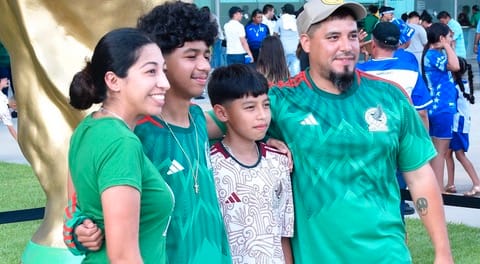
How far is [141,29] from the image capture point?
256 centimetres

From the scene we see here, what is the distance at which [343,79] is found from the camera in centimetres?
285

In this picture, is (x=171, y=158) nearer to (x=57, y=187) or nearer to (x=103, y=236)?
(x=103, y=236)

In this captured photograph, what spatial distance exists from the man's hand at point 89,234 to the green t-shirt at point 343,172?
821mm

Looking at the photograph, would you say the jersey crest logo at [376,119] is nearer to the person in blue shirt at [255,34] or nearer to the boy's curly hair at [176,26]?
the boy's curly hair at [176,26]

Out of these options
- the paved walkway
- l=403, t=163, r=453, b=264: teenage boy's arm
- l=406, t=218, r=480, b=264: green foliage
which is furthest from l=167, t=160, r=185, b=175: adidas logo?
the paved walkway

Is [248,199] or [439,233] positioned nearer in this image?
[248,199]

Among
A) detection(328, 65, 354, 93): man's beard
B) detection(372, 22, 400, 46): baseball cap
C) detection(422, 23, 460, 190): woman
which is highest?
detection(328, 65, 354, 93): man's beard

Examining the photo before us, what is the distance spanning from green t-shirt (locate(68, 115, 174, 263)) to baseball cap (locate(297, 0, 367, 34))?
88cm

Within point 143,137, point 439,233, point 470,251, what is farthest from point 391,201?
point 470,251

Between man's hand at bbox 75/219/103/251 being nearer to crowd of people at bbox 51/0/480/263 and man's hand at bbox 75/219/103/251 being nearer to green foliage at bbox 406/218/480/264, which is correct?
crowd of people at bbox 51/0/480/263

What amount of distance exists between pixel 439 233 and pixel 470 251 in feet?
10.7

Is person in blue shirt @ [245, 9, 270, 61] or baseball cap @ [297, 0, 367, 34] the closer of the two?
baseball cap @ [297, 0, 367, 34]

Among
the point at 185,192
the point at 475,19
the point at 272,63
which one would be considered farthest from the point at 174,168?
the point at 475,19

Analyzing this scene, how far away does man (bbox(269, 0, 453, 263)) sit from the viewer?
9.31 ft
